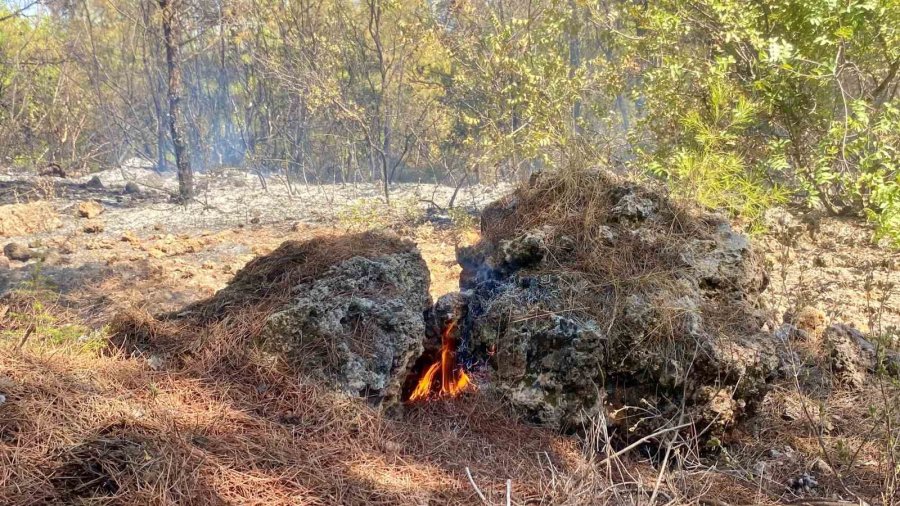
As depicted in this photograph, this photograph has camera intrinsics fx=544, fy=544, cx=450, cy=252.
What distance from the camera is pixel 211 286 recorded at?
6.21 m

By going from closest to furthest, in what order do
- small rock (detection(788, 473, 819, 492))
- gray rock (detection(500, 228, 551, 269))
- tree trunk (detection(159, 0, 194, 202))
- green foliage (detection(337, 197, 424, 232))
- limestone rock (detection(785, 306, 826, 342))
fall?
1. small rock (detection(788, 473, 819, 492))
2. gray rock (detection(500, 228, 551, 269))
3. limestone rock (detection(785, 306, 826, 342))
4. green foliage (detection(337, 197, 424, 232))
5. tree trunk (detection(159, 0, 194, 202))

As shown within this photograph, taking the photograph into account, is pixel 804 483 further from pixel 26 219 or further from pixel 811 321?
pixel 26 219

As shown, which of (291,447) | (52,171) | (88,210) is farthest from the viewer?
(52,171)

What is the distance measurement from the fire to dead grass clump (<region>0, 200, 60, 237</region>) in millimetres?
7833

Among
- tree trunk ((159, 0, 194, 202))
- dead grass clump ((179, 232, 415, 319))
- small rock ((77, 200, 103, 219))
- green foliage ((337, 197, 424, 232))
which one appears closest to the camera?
dead grass clump ((179, 232, 415, 319))

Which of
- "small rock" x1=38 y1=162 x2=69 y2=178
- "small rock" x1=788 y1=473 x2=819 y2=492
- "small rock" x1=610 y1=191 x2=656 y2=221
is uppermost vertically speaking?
"small rock" x1=610 y1=191 x2=656 y2=221

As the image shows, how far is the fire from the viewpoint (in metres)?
3.43

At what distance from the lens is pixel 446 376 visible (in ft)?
11.7

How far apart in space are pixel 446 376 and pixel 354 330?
0.77 meters

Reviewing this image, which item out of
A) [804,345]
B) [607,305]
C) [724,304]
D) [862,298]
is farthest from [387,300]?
[862,298]

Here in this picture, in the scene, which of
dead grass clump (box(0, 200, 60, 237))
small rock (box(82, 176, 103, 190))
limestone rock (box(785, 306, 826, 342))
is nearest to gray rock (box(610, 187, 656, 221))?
limestone rock (box(785, 306, 826, 342))

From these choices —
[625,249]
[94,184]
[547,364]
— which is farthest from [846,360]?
[94,184]

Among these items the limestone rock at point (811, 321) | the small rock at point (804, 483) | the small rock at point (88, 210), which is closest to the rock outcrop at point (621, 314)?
the small rock at point (804, 483)

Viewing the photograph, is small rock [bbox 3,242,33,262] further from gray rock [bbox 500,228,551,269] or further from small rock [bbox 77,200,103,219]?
gray rock [bbox 500,228,551,269]
